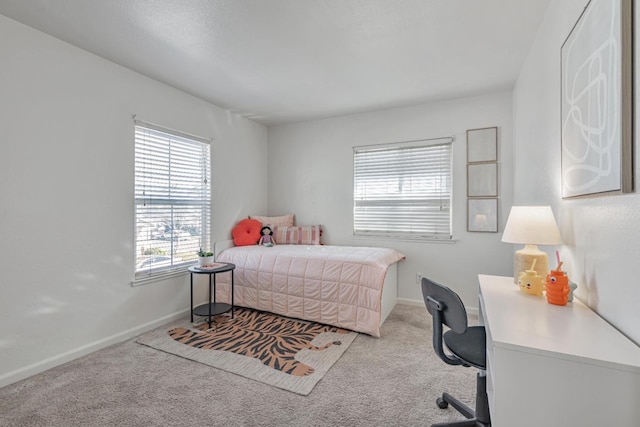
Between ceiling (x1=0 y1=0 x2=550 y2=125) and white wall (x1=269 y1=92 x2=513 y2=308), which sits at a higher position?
ceiling (x1=0 y1=0 x2=550 y2=125)

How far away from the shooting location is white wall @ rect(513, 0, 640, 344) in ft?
3.40

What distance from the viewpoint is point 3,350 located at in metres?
1.99

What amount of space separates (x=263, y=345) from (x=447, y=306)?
68.6 inches

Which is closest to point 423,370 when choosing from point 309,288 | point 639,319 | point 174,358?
point 309,288

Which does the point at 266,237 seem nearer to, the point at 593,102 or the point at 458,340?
the point at 458,340

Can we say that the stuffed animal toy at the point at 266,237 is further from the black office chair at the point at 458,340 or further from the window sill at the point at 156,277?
the black office chair at the point at 458,340

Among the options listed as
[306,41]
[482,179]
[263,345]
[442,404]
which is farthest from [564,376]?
[482,179]

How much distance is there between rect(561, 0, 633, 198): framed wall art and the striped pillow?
9.35 feet

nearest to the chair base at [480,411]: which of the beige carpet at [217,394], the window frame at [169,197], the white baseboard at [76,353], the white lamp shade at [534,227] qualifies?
the beige carpet at [217,394]

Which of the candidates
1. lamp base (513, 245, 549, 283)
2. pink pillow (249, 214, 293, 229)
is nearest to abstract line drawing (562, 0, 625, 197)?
lamp base (513, 245, 549, 283)

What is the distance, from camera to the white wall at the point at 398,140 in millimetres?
3281

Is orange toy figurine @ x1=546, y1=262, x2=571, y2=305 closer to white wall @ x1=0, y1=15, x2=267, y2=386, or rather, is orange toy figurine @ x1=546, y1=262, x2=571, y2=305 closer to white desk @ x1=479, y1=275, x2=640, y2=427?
white desk @ x1=479, y1=275, x2=640, y2=427

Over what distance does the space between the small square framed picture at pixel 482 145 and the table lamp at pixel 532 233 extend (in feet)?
5.57

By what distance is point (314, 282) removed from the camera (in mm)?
3021
